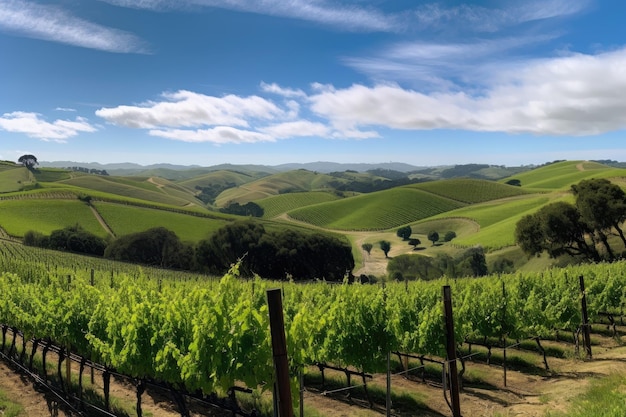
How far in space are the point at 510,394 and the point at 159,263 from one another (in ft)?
228

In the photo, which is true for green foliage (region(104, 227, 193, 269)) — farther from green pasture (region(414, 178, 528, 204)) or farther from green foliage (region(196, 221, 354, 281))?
green pasture (region(414, 178, 528, 204))

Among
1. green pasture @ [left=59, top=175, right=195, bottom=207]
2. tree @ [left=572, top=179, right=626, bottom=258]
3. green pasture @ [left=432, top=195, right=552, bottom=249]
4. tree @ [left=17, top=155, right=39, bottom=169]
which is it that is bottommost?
green pasture @ [left=432, top=195, right=552, bottom=249]

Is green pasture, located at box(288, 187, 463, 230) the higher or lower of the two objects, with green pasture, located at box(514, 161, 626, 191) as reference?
lower

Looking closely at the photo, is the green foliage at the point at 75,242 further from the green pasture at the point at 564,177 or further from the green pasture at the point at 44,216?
the green pasture at the point at 564,177

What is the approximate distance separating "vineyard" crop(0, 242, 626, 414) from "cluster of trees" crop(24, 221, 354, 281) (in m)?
47.1

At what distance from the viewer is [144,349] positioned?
322 inches

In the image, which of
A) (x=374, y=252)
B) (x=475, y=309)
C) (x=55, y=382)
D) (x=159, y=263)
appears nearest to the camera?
(x=55, y=382)

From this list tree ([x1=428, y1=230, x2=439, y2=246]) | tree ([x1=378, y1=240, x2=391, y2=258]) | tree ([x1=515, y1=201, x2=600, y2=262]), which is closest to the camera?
tree ([x1=515, y1=201, x2=600, y2=262])

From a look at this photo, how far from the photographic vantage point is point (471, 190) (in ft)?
513

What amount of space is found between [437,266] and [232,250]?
36.3m

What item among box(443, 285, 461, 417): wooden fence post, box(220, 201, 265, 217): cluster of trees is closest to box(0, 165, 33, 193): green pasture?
box(220, 201, 265, 217): cluster of trees

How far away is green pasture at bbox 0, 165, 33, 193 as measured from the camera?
128m

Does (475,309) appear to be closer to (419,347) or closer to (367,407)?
(419,347)

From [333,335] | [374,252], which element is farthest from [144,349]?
[374,252]
